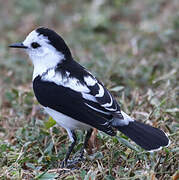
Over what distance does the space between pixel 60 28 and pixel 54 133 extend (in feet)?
14.2

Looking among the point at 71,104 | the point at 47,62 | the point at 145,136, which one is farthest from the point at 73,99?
the point at 145,136

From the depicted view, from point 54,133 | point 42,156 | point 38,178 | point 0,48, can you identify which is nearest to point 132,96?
point 54,133

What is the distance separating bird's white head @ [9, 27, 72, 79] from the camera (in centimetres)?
466

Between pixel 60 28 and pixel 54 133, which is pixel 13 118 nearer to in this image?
pixel 54 133

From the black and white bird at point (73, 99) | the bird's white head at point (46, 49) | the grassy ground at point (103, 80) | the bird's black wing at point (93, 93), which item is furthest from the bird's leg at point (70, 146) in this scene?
the bird's white head at point (46, 49)

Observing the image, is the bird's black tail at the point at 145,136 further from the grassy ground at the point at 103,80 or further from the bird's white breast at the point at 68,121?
the bird's white breast at the point at 68,121

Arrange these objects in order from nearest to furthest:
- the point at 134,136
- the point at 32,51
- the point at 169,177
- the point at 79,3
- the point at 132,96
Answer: the point at 169,177
the point at 134,136
the point at 32,51
the point at 132,96
the point at 79,3

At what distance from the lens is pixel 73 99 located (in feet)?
13.8

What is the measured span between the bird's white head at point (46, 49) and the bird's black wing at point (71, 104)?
0.26m

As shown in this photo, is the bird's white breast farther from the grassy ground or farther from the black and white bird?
the grassy ground

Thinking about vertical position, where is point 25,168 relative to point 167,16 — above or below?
below

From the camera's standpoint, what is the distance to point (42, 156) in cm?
443

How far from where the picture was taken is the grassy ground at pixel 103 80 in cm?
411

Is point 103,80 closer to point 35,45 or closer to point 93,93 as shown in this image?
point 35,45
